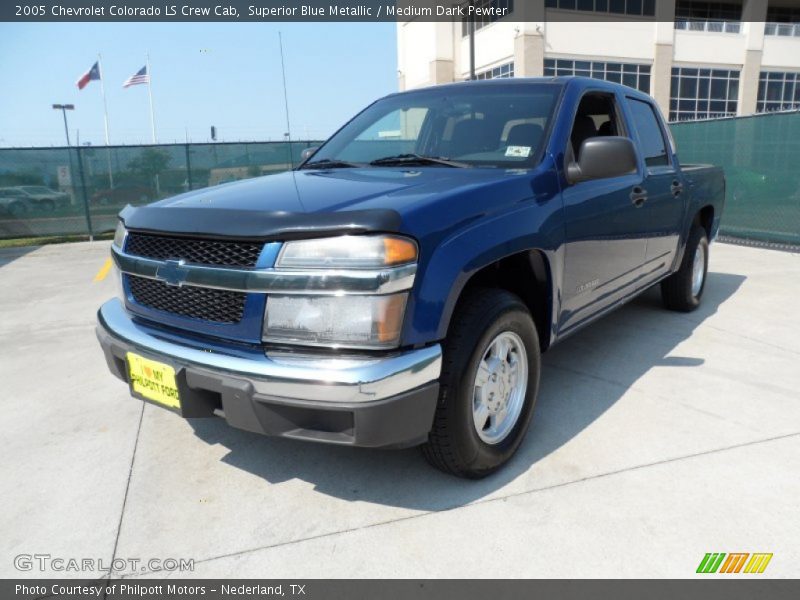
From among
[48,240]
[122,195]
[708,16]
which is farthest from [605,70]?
[48,240]

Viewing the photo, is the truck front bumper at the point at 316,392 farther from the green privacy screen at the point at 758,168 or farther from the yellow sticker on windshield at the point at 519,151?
the green privacy screen at the point at 758,168

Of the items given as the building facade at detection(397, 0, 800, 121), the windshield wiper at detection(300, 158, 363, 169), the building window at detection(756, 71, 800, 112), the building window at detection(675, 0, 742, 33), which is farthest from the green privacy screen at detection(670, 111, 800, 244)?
the building window at detection(756, 71, 800, 112)

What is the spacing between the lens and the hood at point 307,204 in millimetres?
2180

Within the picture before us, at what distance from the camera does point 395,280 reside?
213 centimetres

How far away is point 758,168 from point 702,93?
1066 inches

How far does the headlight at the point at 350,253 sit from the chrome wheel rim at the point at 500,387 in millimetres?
665

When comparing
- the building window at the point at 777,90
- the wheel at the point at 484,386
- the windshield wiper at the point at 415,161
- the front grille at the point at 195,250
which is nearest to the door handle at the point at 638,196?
the windshield wiper at the point at 415,161

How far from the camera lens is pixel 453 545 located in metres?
2.33

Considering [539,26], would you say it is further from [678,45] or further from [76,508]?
[76,508]

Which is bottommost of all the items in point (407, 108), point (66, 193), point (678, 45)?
point (66, 193)

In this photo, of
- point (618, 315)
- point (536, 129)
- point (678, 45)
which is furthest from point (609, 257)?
point (678, 45)

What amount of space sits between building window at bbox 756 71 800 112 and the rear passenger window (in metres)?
35.5

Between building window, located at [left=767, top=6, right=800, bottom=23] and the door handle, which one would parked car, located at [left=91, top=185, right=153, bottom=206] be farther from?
building window, located at [left=767, top=6, right=800, bottom=23]
